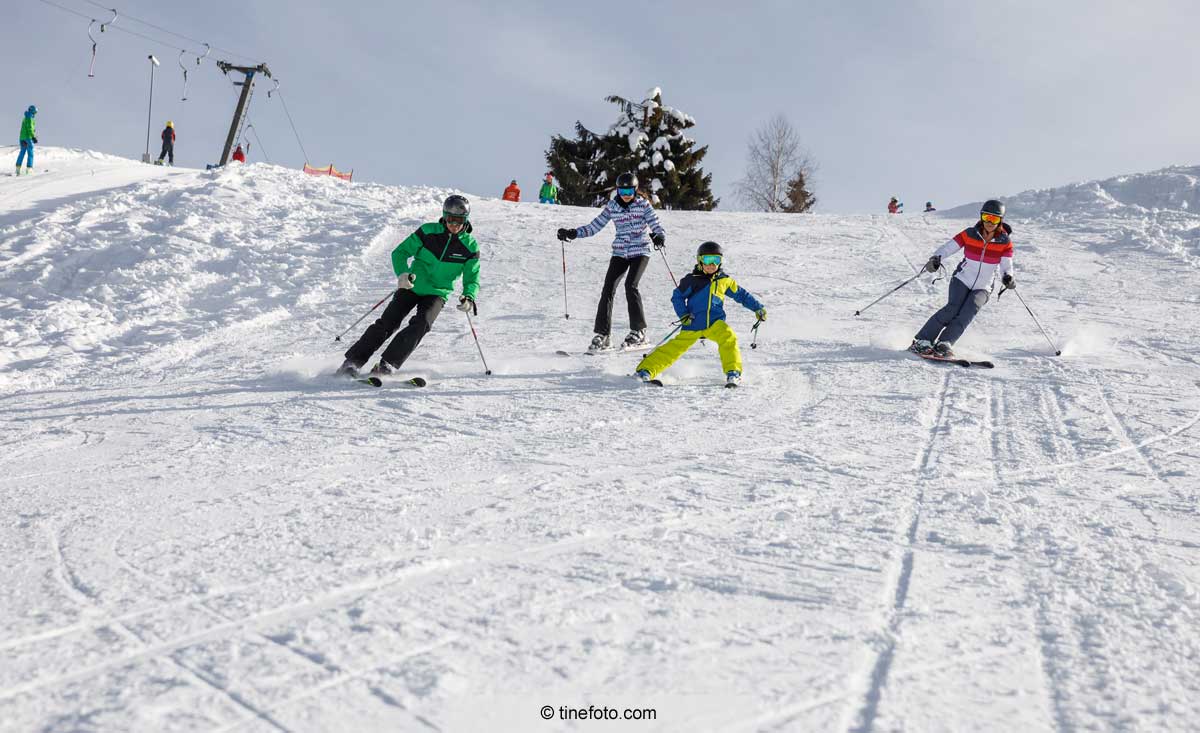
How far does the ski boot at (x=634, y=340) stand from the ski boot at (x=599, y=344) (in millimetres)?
180

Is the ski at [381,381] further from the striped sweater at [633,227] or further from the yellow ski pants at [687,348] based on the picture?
the striped sweater at [633,227]

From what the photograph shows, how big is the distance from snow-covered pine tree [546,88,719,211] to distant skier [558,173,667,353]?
26.9 metres

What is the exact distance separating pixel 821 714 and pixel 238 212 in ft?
46.3

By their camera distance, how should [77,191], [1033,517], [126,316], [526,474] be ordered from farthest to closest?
[77,191], [126,316], [526,474], [1033,517]

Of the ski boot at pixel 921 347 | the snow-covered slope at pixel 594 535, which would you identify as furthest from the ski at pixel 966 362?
the snow-covered slope at pixel 594 535

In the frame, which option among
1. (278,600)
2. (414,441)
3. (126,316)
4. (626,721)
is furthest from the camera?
(126,316)

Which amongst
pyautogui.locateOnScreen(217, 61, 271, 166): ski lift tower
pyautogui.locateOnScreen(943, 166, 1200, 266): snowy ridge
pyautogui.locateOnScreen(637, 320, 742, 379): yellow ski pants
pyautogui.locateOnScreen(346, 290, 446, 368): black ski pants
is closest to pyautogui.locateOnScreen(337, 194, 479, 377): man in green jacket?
pyautogui.locateOnScreen(346, 290, 446, 368): black ski pants

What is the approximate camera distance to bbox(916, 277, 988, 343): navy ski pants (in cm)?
768

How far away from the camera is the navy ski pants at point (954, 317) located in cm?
768

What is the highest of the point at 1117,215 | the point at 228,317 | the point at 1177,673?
the point at 1117,215

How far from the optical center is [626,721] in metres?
2.04

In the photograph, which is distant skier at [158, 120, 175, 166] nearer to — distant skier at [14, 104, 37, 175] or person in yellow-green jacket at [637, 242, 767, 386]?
distant skier at [14, 104, 37, 175]

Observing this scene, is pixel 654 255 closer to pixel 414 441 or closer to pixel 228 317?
pixel 228 317

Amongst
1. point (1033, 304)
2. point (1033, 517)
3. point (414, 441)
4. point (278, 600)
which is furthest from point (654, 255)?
point (278, 600)
